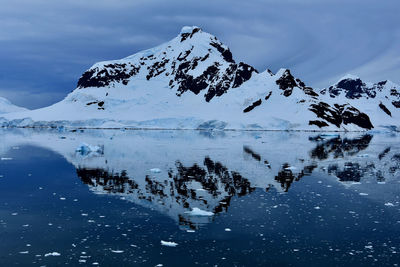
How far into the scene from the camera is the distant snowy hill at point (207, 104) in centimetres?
13200

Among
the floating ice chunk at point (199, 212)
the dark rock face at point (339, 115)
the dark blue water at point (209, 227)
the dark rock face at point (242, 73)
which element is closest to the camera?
the dark blue water at point (209, 227)

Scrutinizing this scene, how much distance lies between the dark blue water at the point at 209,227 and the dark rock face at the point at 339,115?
118 metres

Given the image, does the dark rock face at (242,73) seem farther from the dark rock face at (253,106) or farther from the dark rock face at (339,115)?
the dark rock face at (339,115)

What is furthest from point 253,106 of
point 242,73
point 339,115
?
point 242,73

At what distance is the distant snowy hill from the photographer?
433ft

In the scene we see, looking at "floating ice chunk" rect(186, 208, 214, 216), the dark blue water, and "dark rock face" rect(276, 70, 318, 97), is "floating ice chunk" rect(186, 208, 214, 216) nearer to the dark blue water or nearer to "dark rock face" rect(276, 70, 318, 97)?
the dark blue water

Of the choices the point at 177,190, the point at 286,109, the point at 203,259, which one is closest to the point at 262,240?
the point at 203,259

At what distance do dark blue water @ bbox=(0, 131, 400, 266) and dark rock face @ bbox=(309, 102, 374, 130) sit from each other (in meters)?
118

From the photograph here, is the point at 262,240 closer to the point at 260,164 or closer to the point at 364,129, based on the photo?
the point at 260,164

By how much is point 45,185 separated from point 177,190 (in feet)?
21.9

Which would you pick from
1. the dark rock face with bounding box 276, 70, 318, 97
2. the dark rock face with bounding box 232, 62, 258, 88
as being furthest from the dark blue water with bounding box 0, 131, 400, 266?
the dark rock face with bounding box 232, 62, 258, 88

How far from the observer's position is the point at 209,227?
439 inches

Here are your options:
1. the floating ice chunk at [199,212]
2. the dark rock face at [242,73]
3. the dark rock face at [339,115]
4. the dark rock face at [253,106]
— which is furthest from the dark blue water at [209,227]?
the dark rock face at [242,73]

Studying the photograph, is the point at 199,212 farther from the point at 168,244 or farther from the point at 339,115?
the point at 339,115
